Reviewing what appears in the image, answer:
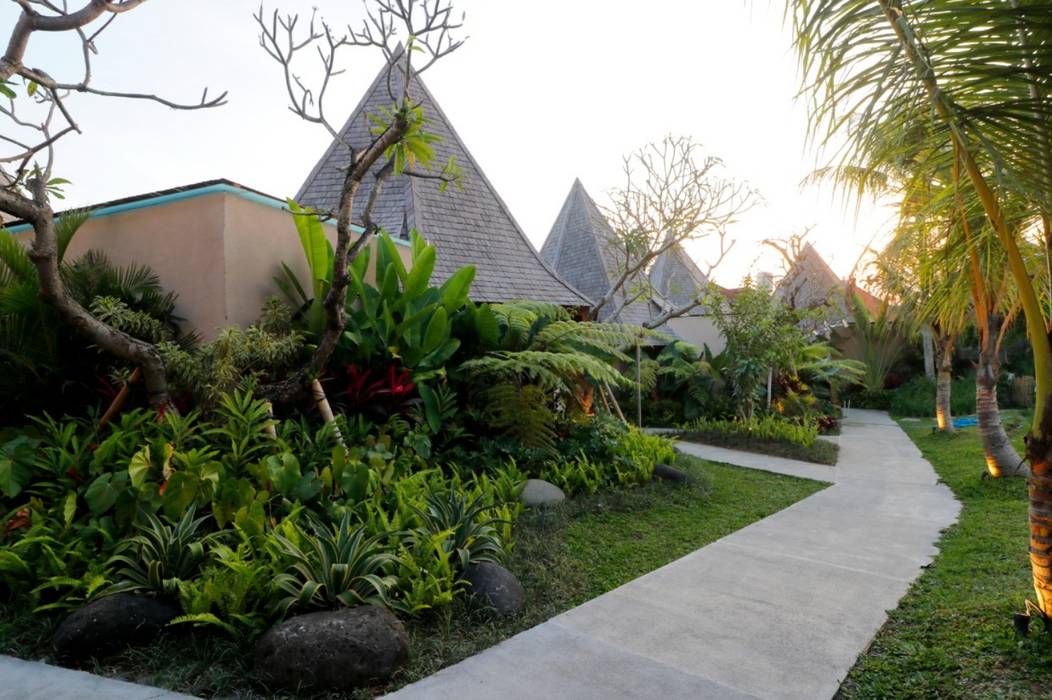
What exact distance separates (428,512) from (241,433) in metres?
1.53

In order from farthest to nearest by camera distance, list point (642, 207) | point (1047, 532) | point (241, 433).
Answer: point (642, 207) < point (241, 433) < point (1047, 532)

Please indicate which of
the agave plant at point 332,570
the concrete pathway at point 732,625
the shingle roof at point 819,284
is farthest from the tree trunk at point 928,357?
the agave plant at point 332,570

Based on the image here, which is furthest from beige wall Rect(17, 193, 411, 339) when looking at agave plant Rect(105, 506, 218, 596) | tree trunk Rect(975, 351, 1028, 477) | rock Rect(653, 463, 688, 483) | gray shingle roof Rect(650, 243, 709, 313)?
gray shingle roof Rect(650, 243, 709, 313)

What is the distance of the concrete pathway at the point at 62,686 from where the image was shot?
2771 millimetres

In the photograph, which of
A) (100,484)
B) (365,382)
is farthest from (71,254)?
(100,484)

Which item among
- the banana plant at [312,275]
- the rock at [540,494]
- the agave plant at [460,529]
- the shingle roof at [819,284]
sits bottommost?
the rock at [540,494]

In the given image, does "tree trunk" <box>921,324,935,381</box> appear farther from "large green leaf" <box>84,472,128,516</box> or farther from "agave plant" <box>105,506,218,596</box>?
"large green leaf" <box>84,472,128,516</box>

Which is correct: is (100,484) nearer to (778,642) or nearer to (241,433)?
(241,433)

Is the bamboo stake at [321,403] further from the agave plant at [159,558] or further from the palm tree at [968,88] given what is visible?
the palm tree at [968,88]

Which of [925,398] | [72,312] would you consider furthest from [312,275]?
[925,398]

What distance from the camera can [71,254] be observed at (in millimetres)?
6434

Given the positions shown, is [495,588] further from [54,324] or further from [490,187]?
[490,187]

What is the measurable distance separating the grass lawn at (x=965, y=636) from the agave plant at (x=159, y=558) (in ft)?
10.7

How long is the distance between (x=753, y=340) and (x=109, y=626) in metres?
10.3
